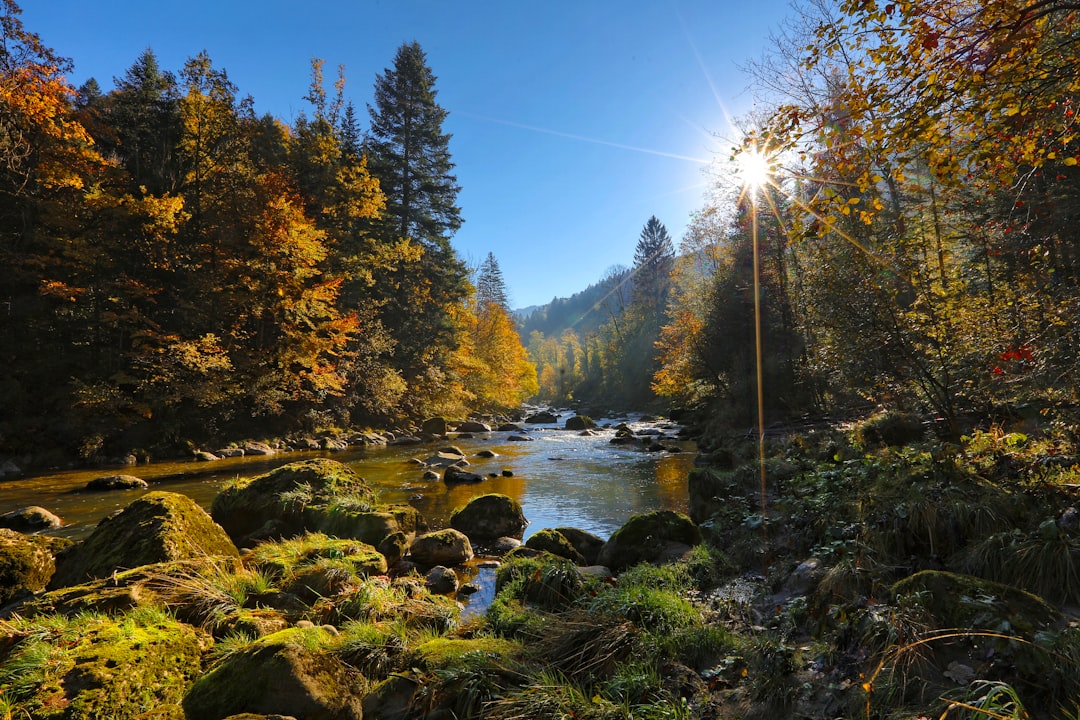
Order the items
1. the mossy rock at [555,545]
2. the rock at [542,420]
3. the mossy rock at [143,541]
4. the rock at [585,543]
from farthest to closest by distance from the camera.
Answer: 1. the rock at [542,420]
2. the rock at [585,543]
3. the mossy rock at [555,545]
4. the mossy rock at [143,541]

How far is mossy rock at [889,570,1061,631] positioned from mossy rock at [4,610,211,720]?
211 inches

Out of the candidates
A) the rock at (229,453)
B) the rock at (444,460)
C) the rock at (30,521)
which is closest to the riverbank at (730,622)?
the rock at (30,521)

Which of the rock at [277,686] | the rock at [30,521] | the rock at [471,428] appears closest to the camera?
the rock at [277,686]

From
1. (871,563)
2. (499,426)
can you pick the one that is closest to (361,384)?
(499,426)

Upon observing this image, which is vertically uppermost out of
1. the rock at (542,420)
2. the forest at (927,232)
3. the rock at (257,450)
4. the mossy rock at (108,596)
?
the forest at (927,232)

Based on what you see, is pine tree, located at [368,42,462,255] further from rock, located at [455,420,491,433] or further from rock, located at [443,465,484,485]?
rock, located at [443,465,484,485]

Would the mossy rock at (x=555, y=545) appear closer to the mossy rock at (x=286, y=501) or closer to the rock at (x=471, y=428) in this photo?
the mossy rock at (x=286, y=501)

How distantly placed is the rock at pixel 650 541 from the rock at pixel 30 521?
10.3 metres

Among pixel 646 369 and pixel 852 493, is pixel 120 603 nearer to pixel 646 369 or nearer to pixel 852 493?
pixel 852 493

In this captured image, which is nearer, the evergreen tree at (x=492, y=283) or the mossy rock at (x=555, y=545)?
the mossy rock at (x=555, y=545)

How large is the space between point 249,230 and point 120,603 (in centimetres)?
2030

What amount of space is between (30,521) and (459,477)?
883cm

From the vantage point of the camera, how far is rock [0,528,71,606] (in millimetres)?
5281

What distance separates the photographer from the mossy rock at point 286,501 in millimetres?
8758
